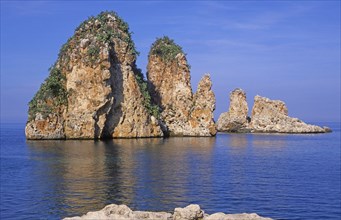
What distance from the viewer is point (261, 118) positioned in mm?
139875

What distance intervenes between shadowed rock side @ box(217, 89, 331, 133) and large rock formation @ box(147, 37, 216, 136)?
29869mm

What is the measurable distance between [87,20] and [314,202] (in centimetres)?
7933

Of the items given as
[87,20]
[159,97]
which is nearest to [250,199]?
[87,20]

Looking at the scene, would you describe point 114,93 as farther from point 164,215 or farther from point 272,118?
point 164,215

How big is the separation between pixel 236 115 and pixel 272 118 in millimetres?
10887

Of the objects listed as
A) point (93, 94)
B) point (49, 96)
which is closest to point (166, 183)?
point (93, 94)

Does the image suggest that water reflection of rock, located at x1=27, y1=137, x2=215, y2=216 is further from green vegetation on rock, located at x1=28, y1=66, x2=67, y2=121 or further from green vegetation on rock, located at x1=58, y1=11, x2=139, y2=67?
green vegetation on rock, located at x1=58, y1=11, x2=139, y2=67

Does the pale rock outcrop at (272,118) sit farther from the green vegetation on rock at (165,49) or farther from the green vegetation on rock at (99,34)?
the green vegetation on rock at (99,34)

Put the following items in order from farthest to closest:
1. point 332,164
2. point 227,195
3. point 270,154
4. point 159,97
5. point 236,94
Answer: point 236,94 → point 159,97 → point 270,154 → point 332,164 → point 227,195

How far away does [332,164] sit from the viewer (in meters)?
58.1

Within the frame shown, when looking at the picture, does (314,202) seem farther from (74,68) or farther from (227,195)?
(74,68)

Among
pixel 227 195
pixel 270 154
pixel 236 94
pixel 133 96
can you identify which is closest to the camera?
pixel 227 195

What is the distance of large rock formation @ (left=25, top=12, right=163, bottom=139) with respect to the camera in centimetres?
9269

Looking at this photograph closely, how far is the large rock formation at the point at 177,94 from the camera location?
110688 millimetres
